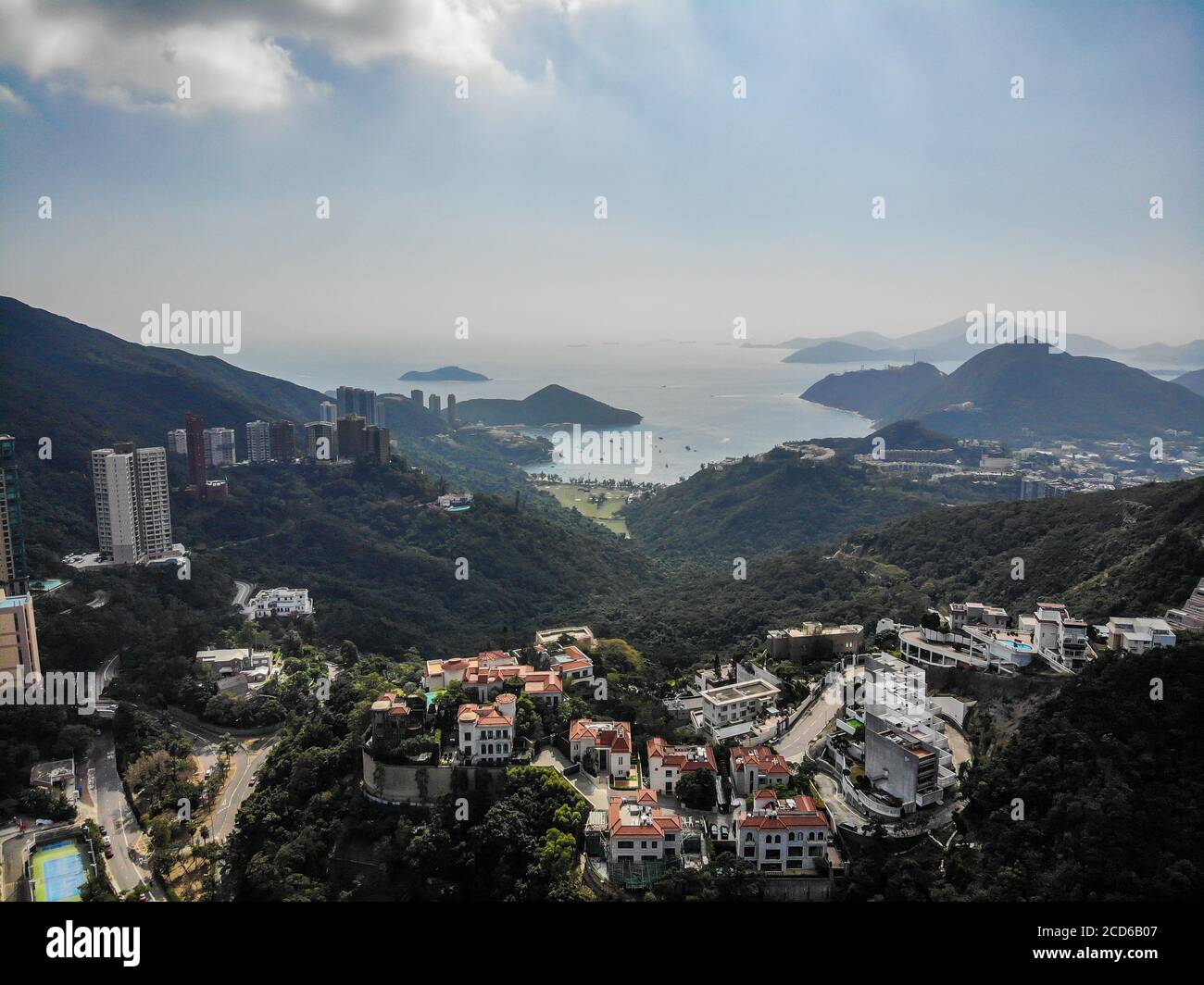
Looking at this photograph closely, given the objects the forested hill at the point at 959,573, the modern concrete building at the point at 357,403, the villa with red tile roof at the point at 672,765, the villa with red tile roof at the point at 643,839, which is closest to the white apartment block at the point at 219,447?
the modern concrete building at the point at 357,403

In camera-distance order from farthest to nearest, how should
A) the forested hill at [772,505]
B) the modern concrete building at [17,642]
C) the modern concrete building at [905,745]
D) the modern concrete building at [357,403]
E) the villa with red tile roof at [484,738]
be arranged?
the modern concrete building at [357,403] → the forested hill at [772,505] → the modern concrete building at [17,642] → the villa with red tile roof at [484,738] → the modern concrete building at [905,745]

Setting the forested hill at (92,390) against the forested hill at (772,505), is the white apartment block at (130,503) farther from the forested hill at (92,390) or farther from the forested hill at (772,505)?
the forested hill at (772,505)

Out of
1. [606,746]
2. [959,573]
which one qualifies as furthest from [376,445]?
[606,746]

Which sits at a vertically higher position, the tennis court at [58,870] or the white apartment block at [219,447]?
the white apartment block at [219,447]

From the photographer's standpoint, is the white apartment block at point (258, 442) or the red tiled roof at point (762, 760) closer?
the red tiled roof at point (762, 760)
